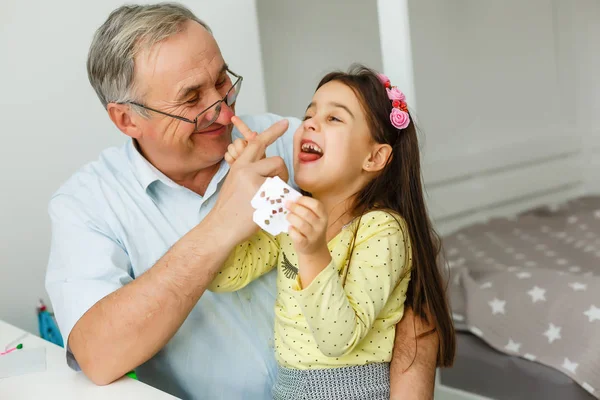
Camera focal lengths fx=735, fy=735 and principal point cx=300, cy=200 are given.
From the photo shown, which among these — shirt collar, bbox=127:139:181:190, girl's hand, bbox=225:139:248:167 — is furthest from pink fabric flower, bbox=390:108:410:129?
shirt collar, bbox=127:139:181:190

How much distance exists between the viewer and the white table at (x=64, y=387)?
1437 mm

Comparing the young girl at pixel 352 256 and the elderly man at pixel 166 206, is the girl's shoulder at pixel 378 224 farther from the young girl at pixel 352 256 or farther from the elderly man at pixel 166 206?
the elderly man at pixel 166 206

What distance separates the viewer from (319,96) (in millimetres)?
1637

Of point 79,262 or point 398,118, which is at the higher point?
point 398,118

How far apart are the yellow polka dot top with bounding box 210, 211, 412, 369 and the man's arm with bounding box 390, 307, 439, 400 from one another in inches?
1.4

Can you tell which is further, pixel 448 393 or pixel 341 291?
pixel 448 393

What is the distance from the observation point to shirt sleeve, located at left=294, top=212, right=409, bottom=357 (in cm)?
132

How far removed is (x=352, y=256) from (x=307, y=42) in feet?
6.51

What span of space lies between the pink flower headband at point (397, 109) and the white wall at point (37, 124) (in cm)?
102

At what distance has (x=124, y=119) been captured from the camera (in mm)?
1859

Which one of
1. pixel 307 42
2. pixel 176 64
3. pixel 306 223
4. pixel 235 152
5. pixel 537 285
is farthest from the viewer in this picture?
pixel 307 42

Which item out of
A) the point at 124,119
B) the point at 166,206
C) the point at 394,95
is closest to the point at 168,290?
the point at 166,206

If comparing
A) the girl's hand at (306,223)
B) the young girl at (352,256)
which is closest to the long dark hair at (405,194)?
the young girl at (352,256)

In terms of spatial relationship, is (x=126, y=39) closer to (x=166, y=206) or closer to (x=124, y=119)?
(x=124, y=119)
